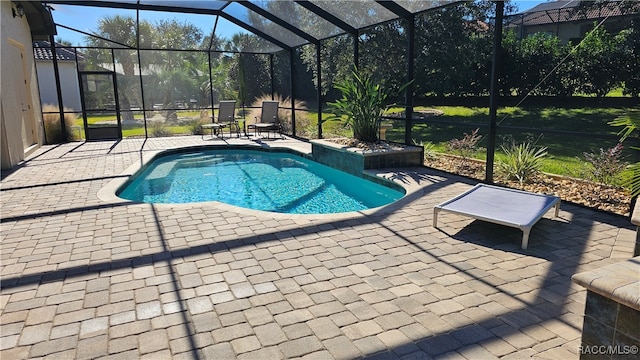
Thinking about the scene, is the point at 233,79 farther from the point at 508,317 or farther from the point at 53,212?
the point at 508,317

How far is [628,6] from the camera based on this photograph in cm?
1091

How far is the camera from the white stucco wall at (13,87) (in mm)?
7547

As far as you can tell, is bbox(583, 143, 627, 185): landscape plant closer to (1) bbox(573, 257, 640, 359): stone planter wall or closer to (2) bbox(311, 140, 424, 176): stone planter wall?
(2) bbox(311, 140, 424, 176): stone planter wall

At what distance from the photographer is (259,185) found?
753cm

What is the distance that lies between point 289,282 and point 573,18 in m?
13.1

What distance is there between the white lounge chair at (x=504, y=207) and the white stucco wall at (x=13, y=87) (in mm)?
7758

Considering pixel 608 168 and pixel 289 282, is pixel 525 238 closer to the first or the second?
pixel 289 282

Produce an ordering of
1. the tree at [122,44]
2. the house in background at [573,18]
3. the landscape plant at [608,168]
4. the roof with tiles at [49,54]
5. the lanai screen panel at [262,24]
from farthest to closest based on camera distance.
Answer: the roof with tiles at [49,54], the tree at [122,44], the house in background at [573,18], the lanai screen panel at [262,24], the landscape plant at [608,168]

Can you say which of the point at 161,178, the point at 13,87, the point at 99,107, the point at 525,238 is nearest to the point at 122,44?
the point at 99,107

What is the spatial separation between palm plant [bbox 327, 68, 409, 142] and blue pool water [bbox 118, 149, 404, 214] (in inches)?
40.6

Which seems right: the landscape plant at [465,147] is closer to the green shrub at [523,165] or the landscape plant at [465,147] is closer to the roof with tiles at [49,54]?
the green shrub at [523,165]

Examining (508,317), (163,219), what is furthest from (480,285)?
(163,219)

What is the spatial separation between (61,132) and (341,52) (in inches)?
372

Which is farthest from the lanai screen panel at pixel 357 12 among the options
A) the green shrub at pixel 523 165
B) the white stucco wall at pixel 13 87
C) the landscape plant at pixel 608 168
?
the white stucco wall at pixel 13 87
